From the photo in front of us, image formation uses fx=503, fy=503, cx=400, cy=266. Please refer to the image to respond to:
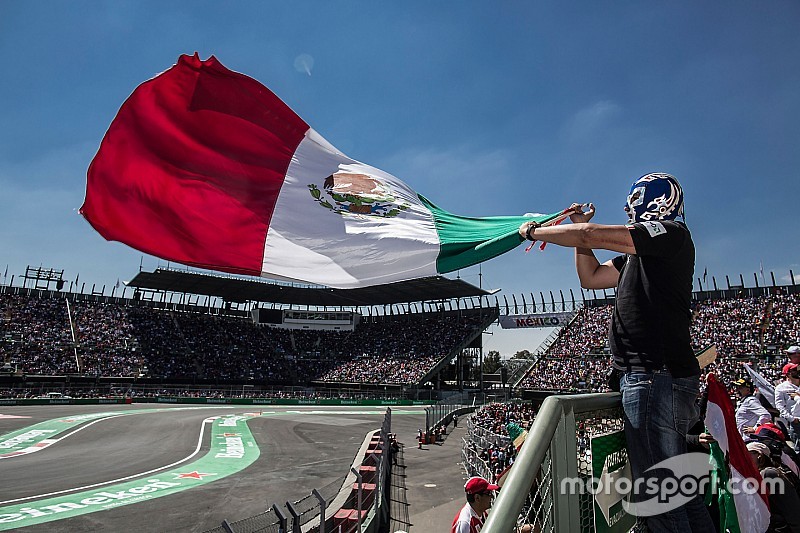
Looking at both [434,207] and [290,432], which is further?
[290,432]

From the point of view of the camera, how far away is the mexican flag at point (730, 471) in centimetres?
261

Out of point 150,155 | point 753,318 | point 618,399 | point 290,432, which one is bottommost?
point 290,432

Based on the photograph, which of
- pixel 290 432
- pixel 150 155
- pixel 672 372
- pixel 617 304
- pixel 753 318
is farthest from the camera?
pixel 753 318

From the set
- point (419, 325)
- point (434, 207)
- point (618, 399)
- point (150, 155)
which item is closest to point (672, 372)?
point (618, 399)

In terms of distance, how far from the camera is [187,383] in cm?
4609

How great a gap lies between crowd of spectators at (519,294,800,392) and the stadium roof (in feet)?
36.9

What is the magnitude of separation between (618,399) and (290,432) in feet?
82.0

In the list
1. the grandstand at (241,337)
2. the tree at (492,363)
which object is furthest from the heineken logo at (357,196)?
the tree at (492,363)

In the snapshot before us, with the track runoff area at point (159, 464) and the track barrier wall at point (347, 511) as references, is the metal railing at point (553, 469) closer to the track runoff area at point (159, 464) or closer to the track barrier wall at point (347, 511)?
the track barrier wall at point (347, 511)

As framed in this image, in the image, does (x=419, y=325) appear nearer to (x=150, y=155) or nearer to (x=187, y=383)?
(x=187, y=383)

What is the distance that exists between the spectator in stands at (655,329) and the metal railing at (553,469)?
0.62 ft

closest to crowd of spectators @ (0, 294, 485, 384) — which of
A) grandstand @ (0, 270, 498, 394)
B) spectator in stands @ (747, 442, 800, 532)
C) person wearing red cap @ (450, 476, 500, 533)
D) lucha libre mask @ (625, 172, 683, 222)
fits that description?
grandstand @ (0, 270, 498, 394)

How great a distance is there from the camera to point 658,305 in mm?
2287

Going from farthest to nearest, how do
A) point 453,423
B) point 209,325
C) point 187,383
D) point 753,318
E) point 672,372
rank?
point 209,325 → point 187,383 → point 753,318 → point 453,423 → point 672,372
